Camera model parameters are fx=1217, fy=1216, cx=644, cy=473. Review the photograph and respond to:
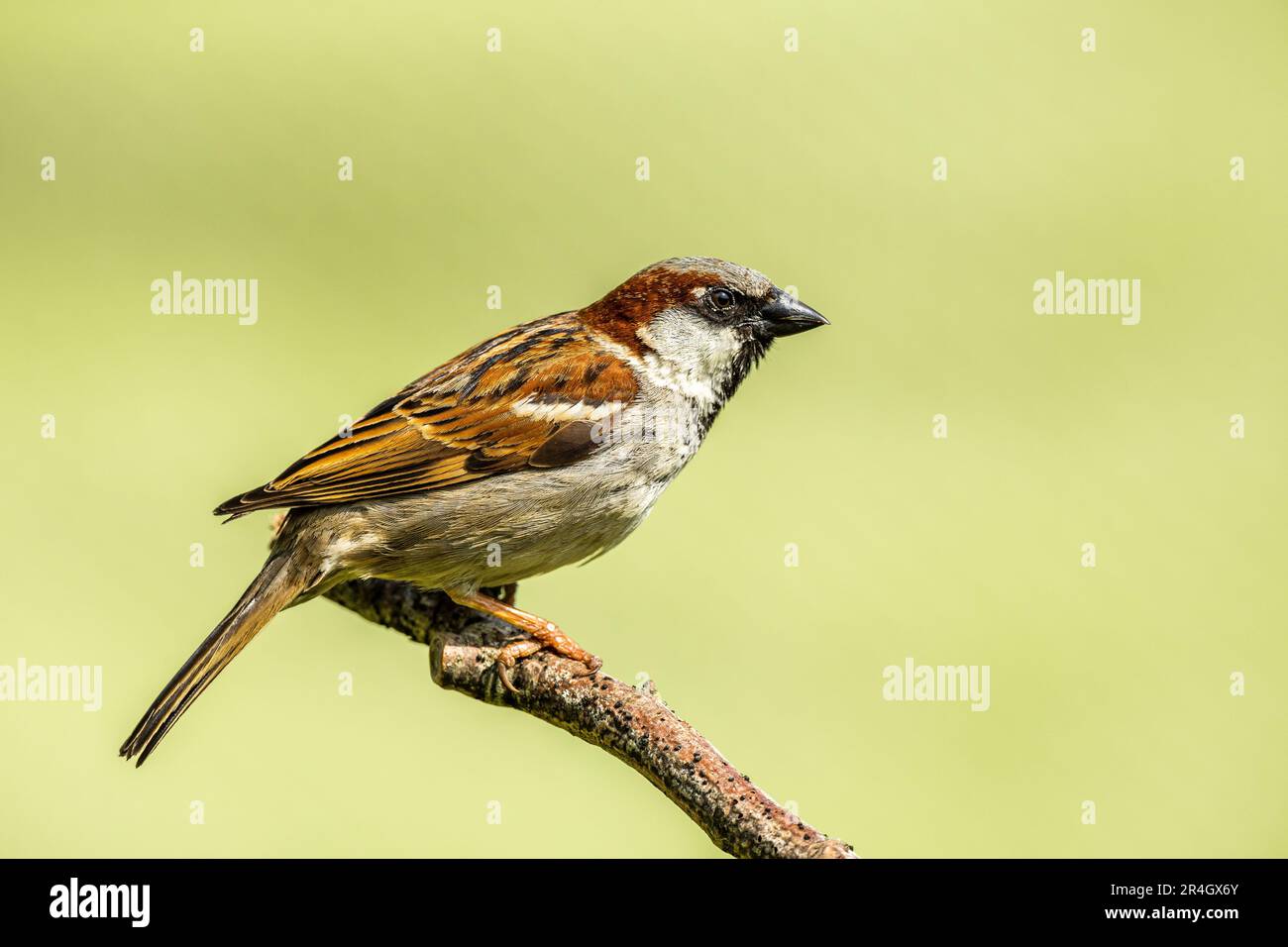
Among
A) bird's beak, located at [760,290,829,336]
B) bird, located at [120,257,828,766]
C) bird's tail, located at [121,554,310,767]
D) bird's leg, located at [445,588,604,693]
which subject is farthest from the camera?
bird's beak, located at [760,290,829,336]

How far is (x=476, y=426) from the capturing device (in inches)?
113

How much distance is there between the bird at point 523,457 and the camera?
108 inches

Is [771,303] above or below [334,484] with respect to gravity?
above

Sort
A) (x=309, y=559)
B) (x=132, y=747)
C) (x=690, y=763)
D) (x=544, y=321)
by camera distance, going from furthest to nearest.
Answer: (x=544, y=321) → (x=309, y=559) → (x=132, y=747) → (x=690, y=763)

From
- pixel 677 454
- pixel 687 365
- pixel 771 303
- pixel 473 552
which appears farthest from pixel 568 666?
pixel 771 303

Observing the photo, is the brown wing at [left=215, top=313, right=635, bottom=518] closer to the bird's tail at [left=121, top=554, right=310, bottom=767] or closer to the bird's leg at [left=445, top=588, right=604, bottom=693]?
the bird's tail at [left=121, top=554, right=310, bottom=767]

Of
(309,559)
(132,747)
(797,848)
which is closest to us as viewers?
(797,848)

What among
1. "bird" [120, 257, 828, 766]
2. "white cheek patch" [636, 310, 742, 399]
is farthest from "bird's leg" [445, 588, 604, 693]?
"white cheek patch" [636, 310, 742, 399]

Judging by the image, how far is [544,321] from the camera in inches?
125

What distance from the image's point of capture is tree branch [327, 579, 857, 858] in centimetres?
201

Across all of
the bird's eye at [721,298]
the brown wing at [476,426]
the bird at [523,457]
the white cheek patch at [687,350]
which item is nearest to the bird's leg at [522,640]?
the bird at [523,457]

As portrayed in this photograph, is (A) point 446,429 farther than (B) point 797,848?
Yes

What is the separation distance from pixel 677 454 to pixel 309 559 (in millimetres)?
878

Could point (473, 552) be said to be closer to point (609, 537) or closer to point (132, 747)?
point (609, 537)
